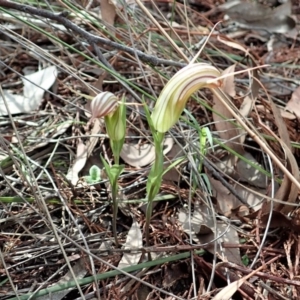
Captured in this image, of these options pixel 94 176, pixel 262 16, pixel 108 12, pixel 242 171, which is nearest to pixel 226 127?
pixel 242 171

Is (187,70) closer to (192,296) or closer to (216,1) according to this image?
(192,296)

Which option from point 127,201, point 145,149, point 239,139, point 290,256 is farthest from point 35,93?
point 290,256

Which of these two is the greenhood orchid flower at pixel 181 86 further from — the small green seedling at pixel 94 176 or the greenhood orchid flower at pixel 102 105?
the small green seedling at pixel 94 176

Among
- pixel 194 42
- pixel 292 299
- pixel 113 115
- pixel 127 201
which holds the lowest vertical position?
pixel 292 299

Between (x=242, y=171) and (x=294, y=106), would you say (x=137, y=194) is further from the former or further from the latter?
(x=294, y=106)

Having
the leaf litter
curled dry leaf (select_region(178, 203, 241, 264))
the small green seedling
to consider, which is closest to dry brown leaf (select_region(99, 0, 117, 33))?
the leaf litter

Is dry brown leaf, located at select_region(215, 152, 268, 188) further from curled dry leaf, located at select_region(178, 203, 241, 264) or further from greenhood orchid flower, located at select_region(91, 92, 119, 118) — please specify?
greenhood orchid flower, located at select_region(91, 92, 119, 118)
